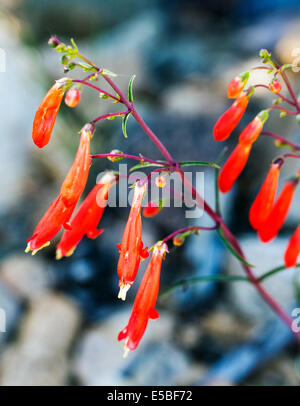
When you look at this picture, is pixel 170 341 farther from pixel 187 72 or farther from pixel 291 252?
pixel 187 72

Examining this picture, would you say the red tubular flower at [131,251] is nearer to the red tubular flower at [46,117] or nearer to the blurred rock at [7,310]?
A: the red tubular flower at [46,117]

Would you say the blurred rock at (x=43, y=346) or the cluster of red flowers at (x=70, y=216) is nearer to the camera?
the cluster of red flowers at (x=70, y=216)

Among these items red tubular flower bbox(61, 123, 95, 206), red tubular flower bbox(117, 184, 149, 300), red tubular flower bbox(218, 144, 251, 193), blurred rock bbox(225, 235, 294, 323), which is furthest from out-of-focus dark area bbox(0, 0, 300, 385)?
red tubular flower bbox(61, 123, 95, 206)

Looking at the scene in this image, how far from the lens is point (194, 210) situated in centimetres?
258

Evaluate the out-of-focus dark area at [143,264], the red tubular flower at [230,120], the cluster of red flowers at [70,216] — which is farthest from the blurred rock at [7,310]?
the red tubular flower at [230,120]

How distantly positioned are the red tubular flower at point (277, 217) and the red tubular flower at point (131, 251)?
44cm

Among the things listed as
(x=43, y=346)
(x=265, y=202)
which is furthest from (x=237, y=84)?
(x=43, y=346)

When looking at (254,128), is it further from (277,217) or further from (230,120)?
(277,217)

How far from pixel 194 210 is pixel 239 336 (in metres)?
0.78

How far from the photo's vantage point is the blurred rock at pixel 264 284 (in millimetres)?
2318

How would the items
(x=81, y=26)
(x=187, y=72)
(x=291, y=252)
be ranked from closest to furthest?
1. (x=291, y=252)
2. (x=187, y=72)
3. (x=81, y=26)

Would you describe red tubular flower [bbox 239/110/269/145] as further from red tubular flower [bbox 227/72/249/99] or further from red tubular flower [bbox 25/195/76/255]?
red tubular flower [bbox 25/195/76/255]

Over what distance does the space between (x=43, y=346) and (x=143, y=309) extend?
1.47m
